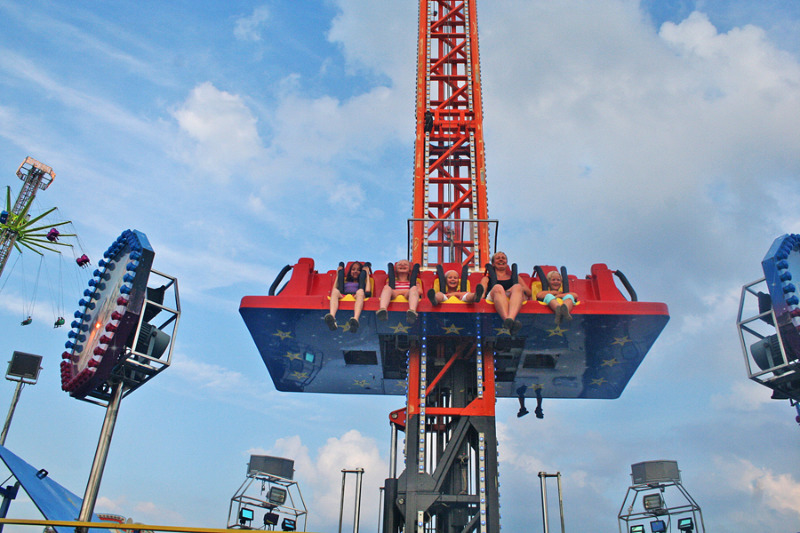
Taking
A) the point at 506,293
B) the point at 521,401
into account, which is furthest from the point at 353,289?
the point at 521,401

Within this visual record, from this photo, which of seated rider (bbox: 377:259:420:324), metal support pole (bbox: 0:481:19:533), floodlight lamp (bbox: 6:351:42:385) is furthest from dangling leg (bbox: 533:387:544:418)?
floodlight lamp (bbox: 6:351:42:385)

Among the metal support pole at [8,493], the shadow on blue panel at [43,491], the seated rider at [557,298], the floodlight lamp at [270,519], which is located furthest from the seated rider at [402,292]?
the metal support pole at [8,493]

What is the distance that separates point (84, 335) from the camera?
1380cm

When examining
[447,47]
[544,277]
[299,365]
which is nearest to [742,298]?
[544,277]

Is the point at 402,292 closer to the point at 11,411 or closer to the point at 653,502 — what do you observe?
the point at 653,502

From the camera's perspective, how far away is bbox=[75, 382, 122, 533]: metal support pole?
1038 cm

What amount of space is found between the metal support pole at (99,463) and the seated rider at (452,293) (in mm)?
6097

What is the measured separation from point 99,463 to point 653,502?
48.3 feet

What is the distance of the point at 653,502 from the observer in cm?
1831

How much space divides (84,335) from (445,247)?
29.3 feet

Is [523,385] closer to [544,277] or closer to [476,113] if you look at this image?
[544,277]

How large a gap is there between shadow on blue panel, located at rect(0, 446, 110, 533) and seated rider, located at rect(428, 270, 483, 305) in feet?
28.1

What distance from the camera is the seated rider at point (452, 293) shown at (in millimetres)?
12078

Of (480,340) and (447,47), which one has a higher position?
(447,47)
